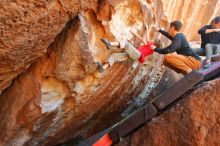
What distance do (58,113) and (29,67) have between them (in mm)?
1131

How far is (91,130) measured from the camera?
784 centimetres

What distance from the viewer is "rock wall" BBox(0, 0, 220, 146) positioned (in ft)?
14.0

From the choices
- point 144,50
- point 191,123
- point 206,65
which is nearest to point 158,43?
point 144,50

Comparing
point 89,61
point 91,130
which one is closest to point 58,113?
point 89,61

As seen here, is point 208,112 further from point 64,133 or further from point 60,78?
point 64,133

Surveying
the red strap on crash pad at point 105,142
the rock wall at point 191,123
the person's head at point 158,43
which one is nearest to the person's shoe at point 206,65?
the rock wall at point 191,123

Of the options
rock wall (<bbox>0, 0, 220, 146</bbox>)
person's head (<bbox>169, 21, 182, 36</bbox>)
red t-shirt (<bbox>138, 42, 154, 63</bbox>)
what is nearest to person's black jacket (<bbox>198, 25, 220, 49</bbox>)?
person's head (<bbox>169, 21, 182, 36</bbox>)

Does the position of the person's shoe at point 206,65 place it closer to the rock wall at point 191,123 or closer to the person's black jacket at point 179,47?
the person's black jacket at point 179,47

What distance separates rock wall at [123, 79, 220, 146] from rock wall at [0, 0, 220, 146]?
1340mm


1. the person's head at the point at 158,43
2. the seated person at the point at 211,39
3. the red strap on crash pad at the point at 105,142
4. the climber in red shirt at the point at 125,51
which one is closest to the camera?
the climber in red shirt at the point at 125,51

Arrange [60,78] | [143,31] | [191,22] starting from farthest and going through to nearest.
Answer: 1. [191,22]
2. [143,31]
3. [60,78]

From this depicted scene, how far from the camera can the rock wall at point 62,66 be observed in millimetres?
4254

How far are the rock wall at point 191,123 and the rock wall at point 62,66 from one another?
1340mm

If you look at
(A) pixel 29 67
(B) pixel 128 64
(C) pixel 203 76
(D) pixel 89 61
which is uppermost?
(A) pixel 29 67
